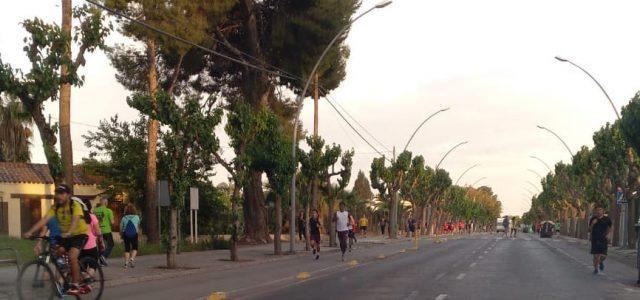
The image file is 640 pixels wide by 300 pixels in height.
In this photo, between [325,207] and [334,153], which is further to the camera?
[325,207]

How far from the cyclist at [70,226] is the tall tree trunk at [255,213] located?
945 inches

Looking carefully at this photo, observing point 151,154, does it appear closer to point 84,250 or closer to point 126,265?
point 126,265

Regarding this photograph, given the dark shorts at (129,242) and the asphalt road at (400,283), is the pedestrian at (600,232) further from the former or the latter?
the dark shorts at (129,242)

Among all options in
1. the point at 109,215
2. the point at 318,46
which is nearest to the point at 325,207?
the point at 318,46

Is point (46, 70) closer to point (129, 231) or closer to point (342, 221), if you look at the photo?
point (129, 231)

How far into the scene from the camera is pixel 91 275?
11.6 meters

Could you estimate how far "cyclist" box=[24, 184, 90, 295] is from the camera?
1099 cm

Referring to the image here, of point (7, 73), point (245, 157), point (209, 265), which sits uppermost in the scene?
point (7, 73)

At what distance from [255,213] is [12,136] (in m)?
17.6

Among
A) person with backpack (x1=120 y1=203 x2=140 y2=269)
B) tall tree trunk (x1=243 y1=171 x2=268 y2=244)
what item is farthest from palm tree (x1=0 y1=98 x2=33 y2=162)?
person with backpack (x1=120 y1=203 x2=140 y2=269)

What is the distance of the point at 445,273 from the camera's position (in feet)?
63.0

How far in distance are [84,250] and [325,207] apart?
44.6m

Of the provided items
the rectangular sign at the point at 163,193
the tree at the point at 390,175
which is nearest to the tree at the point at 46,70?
the rectangular sign at the point at 163,193

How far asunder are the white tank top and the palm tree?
2409cm
